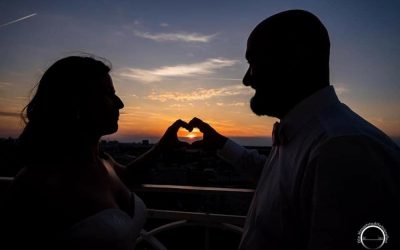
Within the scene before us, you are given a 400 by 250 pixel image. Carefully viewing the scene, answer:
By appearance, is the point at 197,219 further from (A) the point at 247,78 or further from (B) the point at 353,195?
(B) the point at 353,195

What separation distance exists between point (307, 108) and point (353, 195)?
530 millimetres

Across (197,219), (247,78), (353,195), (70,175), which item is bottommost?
(197,219)

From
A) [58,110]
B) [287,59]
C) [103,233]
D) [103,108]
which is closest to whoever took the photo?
[287,59]

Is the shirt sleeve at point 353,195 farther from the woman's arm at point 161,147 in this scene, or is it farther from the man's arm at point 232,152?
the woman's arm at point 161,147

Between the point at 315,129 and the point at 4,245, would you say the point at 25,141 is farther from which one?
the point at 315,129

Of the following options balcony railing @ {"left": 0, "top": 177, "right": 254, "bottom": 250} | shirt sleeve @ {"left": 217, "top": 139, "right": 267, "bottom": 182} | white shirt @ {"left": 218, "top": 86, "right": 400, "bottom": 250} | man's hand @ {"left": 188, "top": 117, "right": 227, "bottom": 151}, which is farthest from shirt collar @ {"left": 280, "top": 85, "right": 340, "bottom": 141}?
man's hand @ {"left": 188, "top": 117, "right": 227, "bottom": 151}

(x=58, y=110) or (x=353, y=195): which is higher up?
(x=58, y=110)

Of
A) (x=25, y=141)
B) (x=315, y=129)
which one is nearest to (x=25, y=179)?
(x=25, y=141)

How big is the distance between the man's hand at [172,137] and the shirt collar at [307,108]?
4.84 ft

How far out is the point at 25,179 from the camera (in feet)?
5.06

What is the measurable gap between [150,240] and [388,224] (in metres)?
1.82

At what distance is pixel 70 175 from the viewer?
1.72 meters
